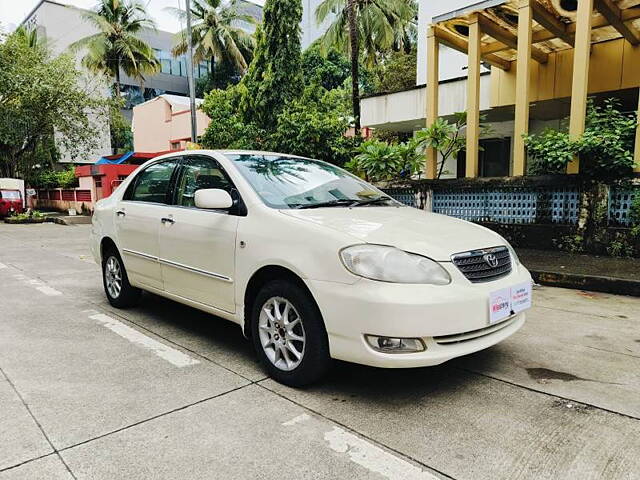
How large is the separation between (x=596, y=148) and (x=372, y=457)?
6.09m

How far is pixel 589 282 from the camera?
225 inches

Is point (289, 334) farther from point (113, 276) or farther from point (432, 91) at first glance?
point (432, 91)

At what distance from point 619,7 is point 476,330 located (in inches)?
316

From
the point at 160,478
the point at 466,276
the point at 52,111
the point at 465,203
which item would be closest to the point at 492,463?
the point at 466,276

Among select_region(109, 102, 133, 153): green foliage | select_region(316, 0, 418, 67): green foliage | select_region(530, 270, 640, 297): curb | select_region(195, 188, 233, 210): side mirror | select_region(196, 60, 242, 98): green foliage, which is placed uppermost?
select_region(196, 60, 242, 98): green foliage

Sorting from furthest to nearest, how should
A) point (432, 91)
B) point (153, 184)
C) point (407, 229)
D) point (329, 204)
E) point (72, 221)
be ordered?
point (72, 221) < point (432, 91) < point (153, 184) < point (329, 204) < point (407, 229)

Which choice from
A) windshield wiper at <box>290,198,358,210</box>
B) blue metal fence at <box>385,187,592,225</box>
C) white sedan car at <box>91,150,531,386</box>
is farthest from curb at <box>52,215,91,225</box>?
windshield wiper at <box>290,198,358,210</box>

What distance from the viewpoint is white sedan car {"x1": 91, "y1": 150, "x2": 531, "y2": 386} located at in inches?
107

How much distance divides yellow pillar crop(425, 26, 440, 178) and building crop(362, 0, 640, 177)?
2 cm

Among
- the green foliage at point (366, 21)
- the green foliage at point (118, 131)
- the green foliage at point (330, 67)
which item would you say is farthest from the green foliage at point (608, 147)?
the green foliage at point (330, 67)

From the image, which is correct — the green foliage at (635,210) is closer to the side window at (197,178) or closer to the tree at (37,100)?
the side window at (197,178)

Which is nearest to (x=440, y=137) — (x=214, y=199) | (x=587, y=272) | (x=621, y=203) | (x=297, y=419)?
(x=621, y=203)

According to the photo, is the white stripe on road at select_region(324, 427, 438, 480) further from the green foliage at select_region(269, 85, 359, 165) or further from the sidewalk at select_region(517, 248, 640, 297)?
the green foliage at select_region(269, 85, 359, 165)

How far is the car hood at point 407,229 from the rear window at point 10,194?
66.8 feet
